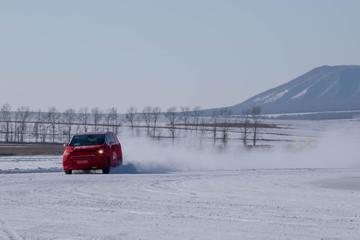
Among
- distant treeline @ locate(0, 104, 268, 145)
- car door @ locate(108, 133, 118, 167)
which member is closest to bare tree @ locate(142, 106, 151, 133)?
distant treeline @ locate(0, 104, 268, 145)

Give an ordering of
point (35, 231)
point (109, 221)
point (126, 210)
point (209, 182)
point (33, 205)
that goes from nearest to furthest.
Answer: point (35, 231) < point (109, 221) < point (126, 210) < point (33, 205) < point (209, 182)

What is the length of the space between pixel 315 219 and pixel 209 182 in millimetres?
10544

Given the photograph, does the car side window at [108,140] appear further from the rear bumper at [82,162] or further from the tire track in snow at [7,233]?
the tire track in snow at [7,233]

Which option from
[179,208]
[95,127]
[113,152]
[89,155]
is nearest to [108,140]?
[113,152]

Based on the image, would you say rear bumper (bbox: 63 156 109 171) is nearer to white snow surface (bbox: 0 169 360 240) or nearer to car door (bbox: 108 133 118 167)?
car door (bbox: 108 133 118 167)

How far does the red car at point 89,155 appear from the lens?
95.8ft

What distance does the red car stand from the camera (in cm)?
2919

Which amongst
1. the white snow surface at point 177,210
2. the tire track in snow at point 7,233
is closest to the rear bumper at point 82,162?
the white snow surface at point 177,210

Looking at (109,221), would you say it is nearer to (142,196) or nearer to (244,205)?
(244,205)

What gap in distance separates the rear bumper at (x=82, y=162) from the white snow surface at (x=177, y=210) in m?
5.88

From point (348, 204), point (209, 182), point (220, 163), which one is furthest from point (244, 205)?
point (220, 163)

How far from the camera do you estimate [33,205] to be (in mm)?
15727

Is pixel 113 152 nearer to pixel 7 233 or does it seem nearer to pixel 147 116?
pixel 7 233

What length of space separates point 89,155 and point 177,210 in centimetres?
1488
